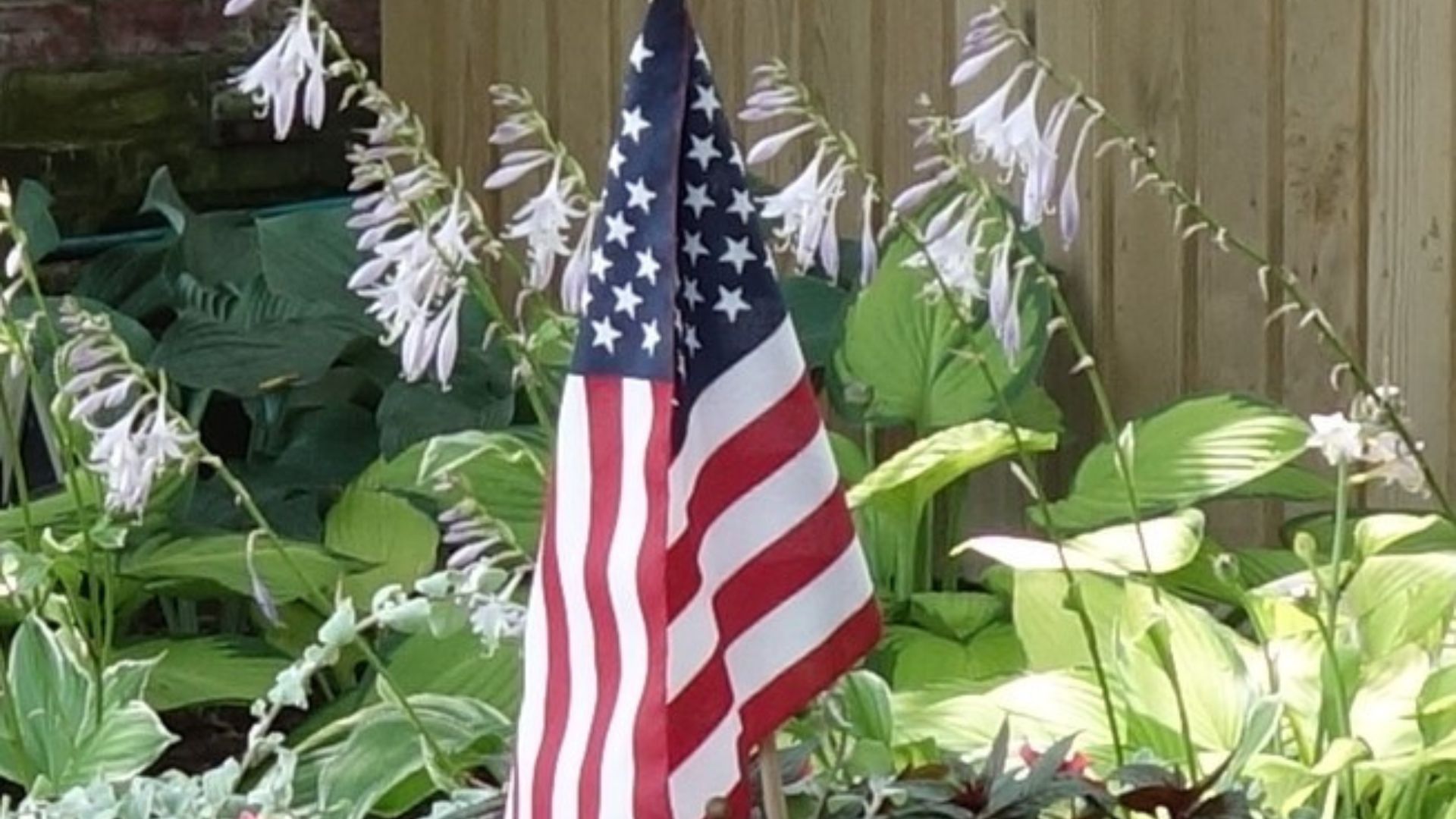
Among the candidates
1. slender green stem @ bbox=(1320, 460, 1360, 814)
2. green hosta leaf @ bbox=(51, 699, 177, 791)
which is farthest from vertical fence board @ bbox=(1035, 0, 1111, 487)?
green hosta leaf @ bbox=(51, 699, 177, 791)

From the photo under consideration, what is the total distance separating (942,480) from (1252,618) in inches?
26.6

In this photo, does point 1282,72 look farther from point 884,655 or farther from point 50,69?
point 50,69

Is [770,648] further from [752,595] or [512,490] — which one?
[512,490]

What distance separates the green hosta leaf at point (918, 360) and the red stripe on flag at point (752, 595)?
1771mm

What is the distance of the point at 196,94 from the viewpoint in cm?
497

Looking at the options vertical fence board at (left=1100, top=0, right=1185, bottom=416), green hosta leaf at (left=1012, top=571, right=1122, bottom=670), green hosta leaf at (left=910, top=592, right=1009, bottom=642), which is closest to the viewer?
green hosta leaf at (left=1012, top=571, right=1122, bottom=670)

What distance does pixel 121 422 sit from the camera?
1974mm

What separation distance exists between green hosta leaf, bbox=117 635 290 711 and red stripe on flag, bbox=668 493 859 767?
5.00 ft

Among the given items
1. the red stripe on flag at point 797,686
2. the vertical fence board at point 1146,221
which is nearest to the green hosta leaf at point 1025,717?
the red stripe on flag at point 797,686

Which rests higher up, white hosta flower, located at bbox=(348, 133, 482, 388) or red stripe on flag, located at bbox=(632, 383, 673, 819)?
white hosta flower, located at bbox=(348, 133, 482, 388)

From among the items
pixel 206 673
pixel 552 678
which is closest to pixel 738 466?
pixel 552 678

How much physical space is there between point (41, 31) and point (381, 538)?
2.02m

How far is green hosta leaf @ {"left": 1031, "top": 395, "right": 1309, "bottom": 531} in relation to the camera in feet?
9.62

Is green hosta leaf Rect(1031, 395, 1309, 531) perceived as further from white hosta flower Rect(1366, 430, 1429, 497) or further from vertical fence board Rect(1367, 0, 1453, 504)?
white hosta flower Rect(1366, 430, 1429, 497)
